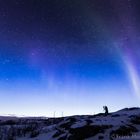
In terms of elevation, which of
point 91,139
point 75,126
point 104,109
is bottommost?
point 91,139

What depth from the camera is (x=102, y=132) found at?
130 feet

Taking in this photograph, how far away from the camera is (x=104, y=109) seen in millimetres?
72375

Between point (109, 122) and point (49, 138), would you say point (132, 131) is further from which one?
point (49, 138)

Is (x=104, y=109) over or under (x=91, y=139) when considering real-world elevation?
over

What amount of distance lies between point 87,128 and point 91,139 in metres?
3.97

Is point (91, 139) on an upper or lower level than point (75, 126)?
lower

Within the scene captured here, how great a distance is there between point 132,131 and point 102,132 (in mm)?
5186

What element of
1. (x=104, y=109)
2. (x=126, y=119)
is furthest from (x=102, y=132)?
(x=104, y=109)

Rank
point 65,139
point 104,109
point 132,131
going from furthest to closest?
point 104,109 → point 65,139 → point 132,131

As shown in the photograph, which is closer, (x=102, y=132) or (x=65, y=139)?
(x=102, y=132)

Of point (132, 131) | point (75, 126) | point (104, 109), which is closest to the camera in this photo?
point (132, 131)

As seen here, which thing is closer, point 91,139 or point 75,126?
point 91,139

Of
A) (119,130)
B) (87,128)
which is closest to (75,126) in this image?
(87,128)

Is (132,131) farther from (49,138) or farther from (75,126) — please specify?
(49,138)
